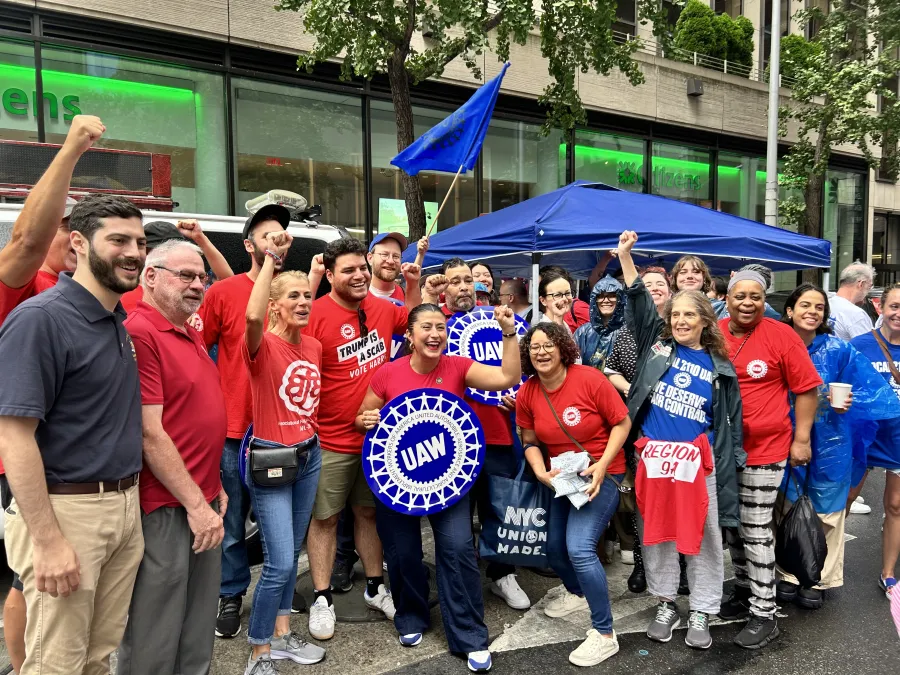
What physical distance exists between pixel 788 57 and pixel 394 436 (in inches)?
708

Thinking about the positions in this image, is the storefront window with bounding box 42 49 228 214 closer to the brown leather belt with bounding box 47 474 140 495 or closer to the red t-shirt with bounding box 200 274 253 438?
the red t-shirt with bounding box 200 274 253 438

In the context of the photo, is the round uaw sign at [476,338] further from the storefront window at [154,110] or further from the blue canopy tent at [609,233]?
the storefront window at [154,110]

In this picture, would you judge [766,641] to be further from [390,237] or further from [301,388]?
[390,237]

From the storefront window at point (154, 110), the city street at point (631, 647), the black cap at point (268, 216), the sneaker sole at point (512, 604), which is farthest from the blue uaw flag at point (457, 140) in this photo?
Result: the storefront window at point (154, 110)

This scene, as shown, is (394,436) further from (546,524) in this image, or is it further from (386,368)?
(546,524)

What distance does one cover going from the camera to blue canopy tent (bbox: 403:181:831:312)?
5.44m

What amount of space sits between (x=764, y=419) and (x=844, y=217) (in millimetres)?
21164

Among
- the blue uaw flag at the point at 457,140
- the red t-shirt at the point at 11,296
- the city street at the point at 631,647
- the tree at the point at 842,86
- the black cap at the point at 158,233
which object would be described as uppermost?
the tree at the point at 842,86

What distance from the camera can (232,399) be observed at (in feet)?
11.4

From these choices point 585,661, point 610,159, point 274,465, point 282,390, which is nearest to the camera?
point 274,465

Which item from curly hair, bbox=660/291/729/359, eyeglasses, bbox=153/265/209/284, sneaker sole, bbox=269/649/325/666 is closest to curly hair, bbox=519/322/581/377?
curly hair, bbox=660/291/729/359

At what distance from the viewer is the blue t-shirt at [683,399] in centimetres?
341

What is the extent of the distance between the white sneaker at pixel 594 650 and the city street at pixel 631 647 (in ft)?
0.14

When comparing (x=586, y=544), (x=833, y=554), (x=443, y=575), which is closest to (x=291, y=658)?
(x=443, y=575)
